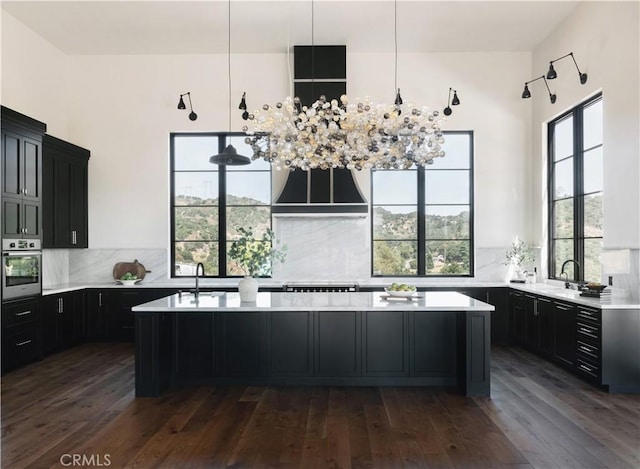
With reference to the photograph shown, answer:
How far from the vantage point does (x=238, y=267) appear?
7.21 m

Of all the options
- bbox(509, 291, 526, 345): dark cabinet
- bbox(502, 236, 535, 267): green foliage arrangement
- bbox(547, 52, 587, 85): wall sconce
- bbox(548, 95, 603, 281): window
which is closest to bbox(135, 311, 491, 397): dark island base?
bbox(509, 291, 526, 345): dark cabinet

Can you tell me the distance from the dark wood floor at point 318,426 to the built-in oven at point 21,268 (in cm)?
97

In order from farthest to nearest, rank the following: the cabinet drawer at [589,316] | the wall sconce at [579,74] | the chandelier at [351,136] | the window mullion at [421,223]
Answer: the window mullion at [421,223] < the wall sconce at [579,74] < the cabinet drawer at [589,316] < the chandelier at [351,136]

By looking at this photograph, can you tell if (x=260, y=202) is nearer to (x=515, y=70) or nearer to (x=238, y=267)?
(x=238, y=267)

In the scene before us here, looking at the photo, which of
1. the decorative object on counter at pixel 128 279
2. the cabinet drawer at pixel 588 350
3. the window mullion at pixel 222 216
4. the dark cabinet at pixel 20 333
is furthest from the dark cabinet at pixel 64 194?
the cabinet drawer at pixel 588 350

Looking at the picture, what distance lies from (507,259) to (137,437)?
5.65 metres

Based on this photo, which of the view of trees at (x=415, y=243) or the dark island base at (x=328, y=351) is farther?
the view of trees at (x=415, y=243)

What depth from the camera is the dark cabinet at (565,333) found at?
484cm

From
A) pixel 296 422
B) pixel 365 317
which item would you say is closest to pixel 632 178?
pixel 365 317

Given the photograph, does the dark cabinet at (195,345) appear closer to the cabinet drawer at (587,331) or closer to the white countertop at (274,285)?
the white countertop at (274,285)

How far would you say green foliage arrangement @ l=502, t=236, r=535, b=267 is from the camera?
674 cm

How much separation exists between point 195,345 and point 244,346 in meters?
0.50

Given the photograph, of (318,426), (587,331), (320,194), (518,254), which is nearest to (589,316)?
(587,331)

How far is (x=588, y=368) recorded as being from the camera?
14.9 feet
